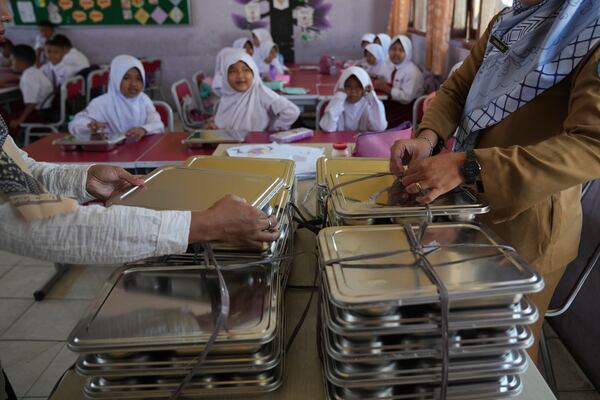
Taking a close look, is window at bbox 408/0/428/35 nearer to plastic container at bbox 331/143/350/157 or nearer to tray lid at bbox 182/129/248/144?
tray lid at bbox 182/129/248/144

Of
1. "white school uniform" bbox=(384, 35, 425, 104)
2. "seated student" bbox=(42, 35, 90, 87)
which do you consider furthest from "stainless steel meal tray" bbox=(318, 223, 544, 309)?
"seated student" bbox=(42, 35, 90, 87)

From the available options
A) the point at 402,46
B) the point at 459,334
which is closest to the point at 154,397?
the point at 459,334

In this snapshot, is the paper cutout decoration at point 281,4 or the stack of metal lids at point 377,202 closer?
the stack of metal lids at point 377,202

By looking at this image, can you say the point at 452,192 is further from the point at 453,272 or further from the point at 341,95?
the point at 341,95

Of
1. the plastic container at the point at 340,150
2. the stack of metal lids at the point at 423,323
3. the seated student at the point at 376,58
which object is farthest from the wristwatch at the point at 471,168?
the seated student at the point at 376,58

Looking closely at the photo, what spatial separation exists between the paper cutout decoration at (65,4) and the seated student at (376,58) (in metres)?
4.26

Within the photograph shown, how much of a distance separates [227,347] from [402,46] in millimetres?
4498

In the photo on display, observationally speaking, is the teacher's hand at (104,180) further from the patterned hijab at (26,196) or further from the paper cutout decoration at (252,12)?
the paper cutout decoration at (252,12)

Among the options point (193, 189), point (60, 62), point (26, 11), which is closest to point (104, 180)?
point (193, 189)

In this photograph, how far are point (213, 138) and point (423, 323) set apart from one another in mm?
1836

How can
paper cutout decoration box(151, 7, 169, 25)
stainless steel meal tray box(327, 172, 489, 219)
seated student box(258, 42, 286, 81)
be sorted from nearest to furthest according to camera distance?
stainless steel meal tray box(327, 172, 489, 219), seated student box(258, 42, 286, 81), paper cutout decoration box(151, 7, 169, 25)

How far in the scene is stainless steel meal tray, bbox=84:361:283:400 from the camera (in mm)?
604

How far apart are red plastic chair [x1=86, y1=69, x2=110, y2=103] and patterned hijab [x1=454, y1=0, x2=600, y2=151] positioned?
4283 mm

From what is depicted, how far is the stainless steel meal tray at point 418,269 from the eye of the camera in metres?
0.53
